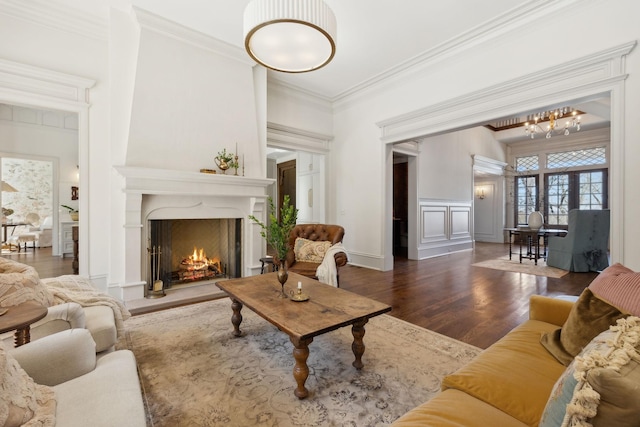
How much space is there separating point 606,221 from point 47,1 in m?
8.61

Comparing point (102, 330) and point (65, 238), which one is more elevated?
point (65, 238)

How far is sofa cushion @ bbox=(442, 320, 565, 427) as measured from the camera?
3.39 ft

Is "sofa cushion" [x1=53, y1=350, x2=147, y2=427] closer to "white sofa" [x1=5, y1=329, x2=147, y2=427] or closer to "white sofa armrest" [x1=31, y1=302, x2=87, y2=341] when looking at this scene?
"white sofa" [x1=5, y1=329, x2=147, y2=427]

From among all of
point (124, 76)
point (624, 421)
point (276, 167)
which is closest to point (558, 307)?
point (624, 421)

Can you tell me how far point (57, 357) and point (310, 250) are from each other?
294 centimetres

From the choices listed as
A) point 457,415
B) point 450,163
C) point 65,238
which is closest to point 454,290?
point 457,415

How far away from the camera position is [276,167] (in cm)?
847

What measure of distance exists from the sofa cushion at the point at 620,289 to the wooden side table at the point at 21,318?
263 cm

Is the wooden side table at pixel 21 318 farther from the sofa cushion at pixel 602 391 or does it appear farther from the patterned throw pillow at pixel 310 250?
the patterned throw pillow at pixel 310 250

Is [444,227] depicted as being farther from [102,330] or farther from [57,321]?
[57,321]

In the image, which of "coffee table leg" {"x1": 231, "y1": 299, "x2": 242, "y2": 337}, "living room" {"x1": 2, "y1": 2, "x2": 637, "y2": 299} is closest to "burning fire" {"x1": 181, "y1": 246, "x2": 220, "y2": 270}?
"living room" {"x1": 2, "y1": 2, "x2": 637, "y2": 299}

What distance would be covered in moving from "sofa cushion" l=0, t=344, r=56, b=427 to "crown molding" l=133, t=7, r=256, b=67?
385 cm

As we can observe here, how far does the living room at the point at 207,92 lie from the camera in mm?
2912

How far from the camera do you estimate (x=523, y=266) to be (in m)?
5.48
